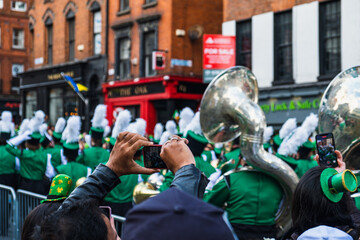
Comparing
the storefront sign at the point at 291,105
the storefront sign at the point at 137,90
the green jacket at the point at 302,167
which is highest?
the storefront sign at the point at 137,90

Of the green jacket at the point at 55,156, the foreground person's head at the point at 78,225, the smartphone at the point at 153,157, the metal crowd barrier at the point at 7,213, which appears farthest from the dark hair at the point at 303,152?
the foreground person's head at the point at 78,225

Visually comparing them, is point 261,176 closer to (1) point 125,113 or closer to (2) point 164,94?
(1) point 125,113

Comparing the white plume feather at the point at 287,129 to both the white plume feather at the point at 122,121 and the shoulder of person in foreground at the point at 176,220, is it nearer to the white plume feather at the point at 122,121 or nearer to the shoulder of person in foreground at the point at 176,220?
the white plume feather at the point at 122,121

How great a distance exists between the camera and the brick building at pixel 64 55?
23.5 m

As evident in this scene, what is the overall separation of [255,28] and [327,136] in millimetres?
13787

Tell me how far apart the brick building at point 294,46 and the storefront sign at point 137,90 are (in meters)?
3.94

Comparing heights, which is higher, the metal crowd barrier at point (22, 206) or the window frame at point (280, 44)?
the window frame at point (280, 44)

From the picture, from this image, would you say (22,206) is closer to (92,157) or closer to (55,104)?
(92,157)

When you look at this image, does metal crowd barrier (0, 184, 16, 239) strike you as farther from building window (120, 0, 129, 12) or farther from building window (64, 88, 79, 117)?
building window (64, 88, 79, 117)

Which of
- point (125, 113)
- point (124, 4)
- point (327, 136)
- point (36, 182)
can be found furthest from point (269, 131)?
point (124, 4)

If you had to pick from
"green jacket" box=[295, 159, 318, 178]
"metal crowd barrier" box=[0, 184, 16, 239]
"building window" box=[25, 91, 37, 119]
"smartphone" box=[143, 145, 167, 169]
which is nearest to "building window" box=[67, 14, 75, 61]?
"building window" box=[25, 91, 37, 119]

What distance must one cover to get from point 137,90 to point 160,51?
239 cm

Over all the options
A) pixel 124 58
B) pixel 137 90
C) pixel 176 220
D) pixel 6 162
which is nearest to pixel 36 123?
pixel 6 162

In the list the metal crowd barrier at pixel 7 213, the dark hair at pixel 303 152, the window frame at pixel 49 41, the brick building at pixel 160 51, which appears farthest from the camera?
the window frame at pixel 49 41
